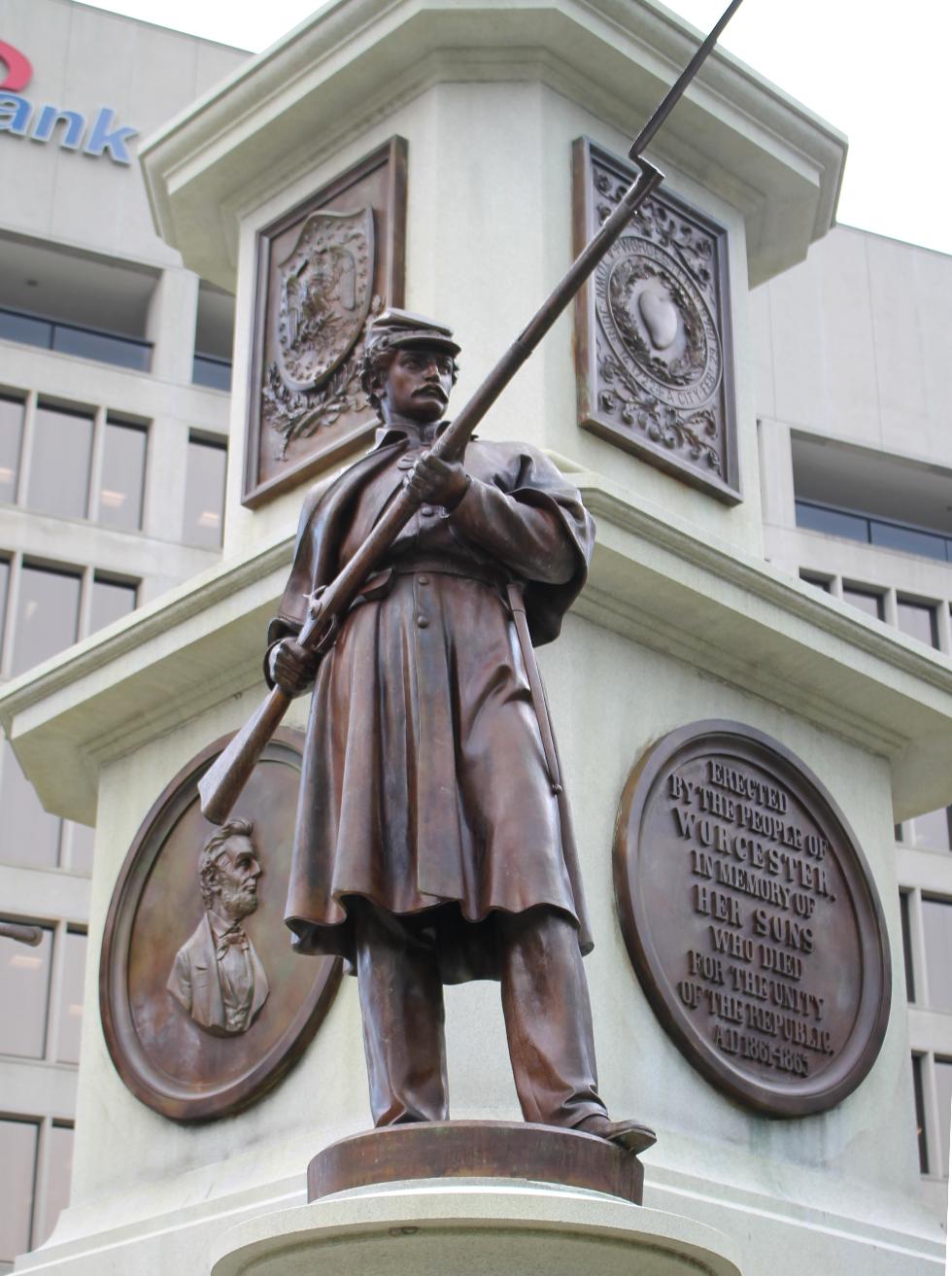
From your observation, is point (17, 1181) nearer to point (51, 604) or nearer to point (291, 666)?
point (51, 604)

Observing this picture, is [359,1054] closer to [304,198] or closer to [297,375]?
[297,375]

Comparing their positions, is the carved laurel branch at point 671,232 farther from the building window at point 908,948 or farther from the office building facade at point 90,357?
the building window at point 908,948

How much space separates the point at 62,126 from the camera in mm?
39438

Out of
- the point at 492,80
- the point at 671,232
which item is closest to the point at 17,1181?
the point at 671,232

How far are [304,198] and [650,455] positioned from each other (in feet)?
7.73

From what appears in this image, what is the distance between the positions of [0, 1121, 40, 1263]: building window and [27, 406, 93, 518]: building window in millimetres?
10610

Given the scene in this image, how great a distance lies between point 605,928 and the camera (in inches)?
346

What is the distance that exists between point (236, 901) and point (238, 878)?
0.35ft

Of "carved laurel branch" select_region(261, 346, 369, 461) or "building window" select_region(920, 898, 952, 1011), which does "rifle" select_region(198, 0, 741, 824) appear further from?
"building window" select_region(920, 898, 952, 1011)

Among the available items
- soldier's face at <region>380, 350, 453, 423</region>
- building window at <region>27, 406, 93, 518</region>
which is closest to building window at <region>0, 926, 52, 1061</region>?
building window at <region>27, 406, 93, 518</region>

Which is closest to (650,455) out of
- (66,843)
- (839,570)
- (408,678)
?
(408,678)

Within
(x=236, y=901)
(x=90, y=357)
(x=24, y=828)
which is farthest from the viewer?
(x=90, y=357)

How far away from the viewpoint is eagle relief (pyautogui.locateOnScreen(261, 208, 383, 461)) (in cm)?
1057

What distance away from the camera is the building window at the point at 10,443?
37.8 meters
